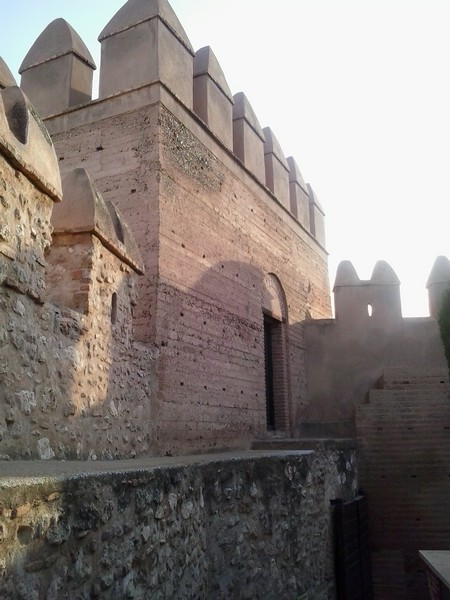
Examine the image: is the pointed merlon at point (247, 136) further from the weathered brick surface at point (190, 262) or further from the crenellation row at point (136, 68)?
the weathered brick surface at point (190, 262)

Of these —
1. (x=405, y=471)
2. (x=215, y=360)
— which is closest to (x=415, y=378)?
(x=405, y=471)

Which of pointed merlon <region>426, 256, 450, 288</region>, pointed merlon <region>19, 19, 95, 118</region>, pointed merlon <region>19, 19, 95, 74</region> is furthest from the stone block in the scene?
pointed merlon <region>19, 19, 95, 74</region>

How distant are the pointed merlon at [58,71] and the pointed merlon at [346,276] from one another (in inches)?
245

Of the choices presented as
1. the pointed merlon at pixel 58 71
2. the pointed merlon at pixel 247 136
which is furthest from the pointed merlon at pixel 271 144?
the pointed merlon at pixel 58 71

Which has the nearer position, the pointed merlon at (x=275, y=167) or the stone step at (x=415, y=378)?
the stone step at (x=415, y=378)

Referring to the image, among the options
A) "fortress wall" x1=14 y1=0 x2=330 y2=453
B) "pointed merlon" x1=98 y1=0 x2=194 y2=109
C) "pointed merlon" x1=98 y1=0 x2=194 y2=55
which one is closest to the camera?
"fortress wall" x1=14 y1=0 x2=330 y2=453

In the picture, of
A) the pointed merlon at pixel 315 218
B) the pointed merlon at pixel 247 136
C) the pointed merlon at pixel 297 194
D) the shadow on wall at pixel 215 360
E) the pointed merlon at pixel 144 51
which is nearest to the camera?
the shadow on wall at pixel 215 360

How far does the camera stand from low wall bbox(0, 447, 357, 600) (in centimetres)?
202

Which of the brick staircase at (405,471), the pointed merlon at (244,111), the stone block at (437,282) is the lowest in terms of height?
the brick staircase at (405,471)

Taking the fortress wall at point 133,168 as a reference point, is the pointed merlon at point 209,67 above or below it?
above

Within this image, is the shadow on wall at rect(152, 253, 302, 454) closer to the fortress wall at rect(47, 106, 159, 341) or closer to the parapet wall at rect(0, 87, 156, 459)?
the fortress wall at rect(47, 106, 159, 341)

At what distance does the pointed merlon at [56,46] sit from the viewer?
8.09 meters

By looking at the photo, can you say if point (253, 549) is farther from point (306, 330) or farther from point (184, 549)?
point (306, 330)

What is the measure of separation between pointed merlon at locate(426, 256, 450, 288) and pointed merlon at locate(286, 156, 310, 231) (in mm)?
2937
